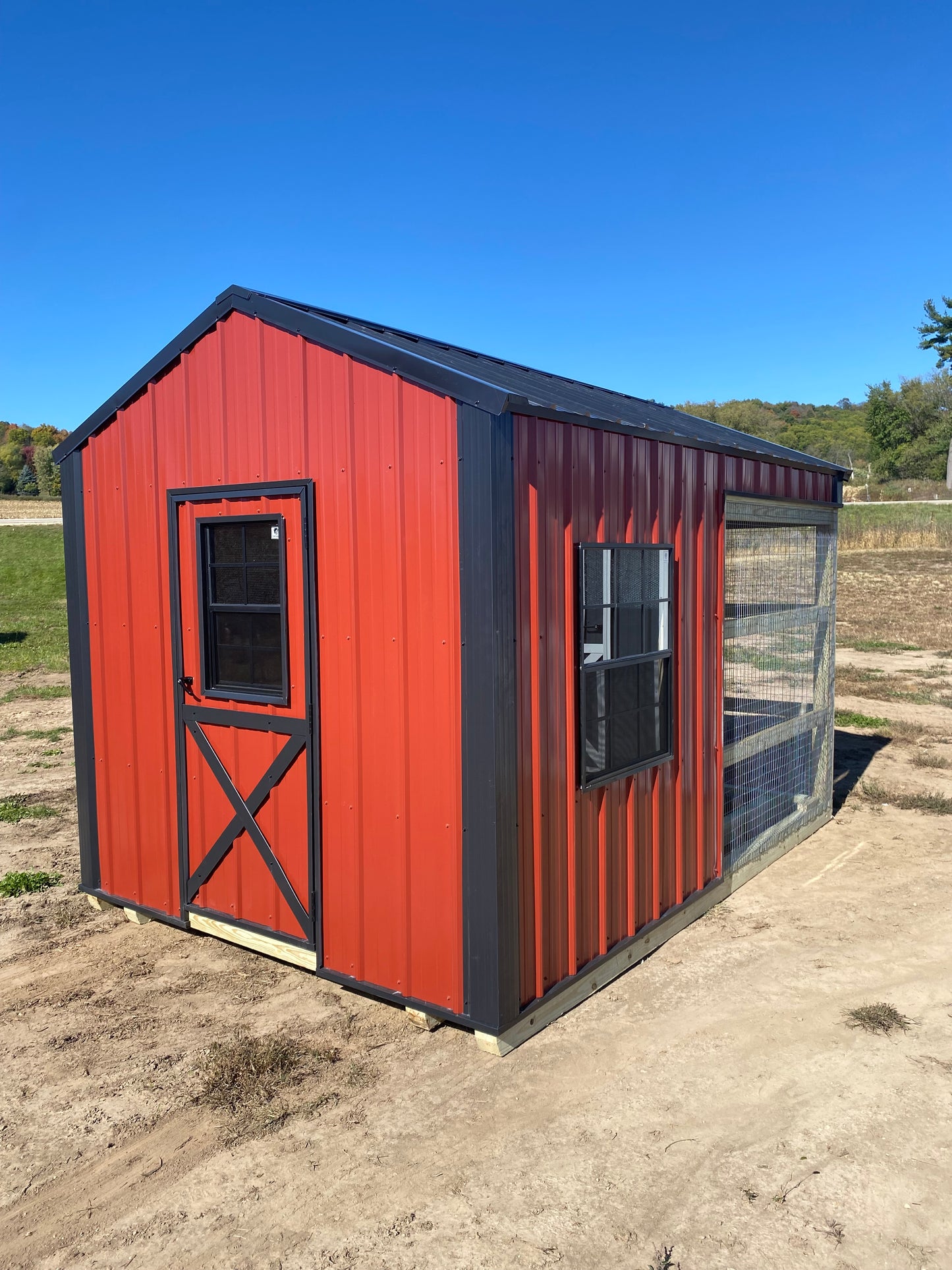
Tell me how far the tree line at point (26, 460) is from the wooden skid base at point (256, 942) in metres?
55.2

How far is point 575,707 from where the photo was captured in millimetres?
4371

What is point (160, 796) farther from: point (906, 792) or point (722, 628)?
point (906, 792)

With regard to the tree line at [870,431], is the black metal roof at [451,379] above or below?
below

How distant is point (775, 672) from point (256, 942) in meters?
4.03

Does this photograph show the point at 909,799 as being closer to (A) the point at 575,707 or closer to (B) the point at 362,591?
(A) the point at 575,707

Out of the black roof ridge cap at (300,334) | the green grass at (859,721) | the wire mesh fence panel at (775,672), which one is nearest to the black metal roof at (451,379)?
the black roof ridge cap at (300,334)

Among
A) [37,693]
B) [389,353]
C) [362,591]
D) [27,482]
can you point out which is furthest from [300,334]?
[27,482]

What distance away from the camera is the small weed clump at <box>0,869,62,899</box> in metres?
6.03

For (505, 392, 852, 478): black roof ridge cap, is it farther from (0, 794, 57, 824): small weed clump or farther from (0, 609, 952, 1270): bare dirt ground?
(0, 794, 57, 824): small weed clump

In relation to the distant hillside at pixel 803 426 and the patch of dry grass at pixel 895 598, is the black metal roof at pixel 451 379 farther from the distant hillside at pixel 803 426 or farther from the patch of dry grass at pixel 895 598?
the distant hillside at pixel 803 426

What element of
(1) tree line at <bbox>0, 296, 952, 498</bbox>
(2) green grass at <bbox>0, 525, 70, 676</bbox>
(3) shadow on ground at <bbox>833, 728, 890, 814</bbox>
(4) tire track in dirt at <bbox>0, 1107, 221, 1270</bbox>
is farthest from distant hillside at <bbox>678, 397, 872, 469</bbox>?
(4) tire track in dirt at <bbox>0, 1107, 221, 1270</bbox>

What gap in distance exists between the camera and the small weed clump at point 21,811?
25.1ft

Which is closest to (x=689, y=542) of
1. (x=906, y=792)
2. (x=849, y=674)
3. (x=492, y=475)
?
(x=492, y=475)

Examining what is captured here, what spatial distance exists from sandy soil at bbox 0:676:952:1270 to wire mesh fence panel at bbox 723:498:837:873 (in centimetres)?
112
